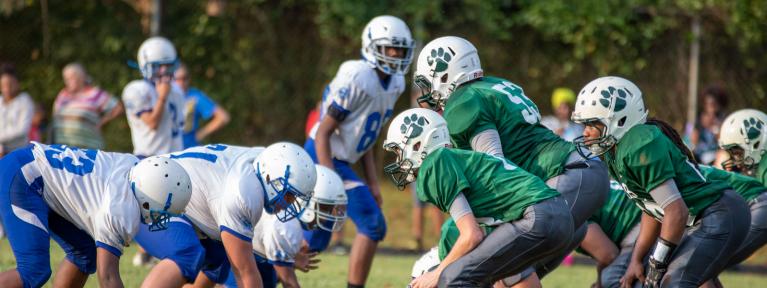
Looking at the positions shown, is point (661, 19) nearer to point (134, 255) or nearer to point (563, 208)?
point (134, 255)

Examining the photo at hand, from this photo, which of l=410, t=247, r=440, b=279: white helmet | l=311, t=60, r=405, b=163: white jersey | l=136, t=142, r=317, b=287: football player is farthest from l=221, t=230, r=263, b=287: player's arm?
l=311, t=60, r=405, b=163: white jersey

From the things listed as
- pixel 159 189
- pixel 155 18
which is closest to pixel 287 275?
pixel 159 189

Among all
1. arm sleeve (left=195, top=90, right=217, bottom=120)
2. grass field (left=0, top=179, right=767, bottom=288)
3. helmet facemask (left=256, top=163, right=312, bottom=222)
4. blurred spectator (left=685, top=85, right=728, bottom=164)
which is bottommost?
grass field (left=0, top=179, right=767, bottom=288)

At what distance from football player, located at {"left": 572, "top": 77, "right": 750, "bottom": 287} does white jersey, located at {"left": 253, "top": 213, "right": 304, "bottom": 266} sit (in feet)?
5.70

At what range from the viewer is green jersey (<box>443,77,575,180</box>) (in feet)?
19.2

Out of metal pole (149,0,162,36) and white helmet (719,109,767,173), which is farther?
metal pole (149,0,162,36)

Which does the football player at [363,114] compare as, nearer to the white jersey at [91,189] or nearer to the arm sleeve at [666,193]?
the white jersey at [91,189]

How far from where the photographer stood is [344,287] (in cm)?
819

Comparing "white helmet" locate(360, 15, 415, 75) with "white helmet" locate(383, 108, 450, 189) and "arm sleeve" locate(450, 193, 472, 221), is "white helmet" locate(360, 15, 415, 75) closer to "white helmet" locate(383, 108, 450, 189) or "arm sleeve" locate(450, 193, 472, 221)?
"white helmet" locate(383, 108, 450, 189)

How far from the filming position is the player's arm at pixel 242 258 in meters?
5.68

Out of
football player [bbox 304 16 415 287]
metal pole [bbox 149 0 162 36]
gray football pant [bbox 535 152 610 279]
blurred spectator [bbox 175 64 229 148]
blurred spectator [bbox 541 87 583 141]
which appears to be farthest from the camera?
metal pole [bbox 149 0 162 36]

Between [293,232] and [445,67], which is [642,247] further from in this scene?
[293,232]

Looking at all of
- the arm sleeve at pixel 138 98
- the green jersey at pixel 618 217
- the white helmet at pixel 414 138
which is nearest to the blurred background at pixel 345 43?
the arm sleeve at pixel 138 98

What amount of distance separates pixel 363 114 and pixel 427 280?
9.13ft
